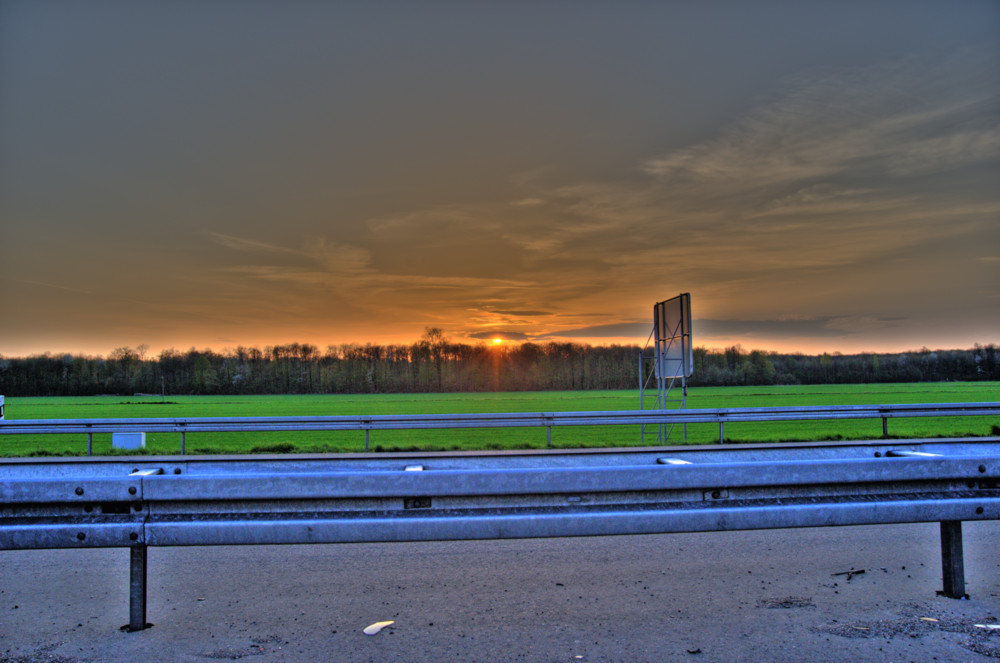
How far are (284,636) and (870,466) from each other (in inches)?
137

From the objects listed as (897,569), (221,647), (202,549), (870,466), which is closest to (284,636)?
(221,647)

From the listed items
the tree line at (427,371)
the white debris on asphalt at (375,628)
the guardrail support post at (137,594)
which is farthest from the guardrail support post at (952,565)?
the tree line at (427,371)

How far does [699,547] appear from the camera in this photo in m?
5.82

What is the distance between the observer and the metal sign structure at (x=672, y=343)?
16.8m

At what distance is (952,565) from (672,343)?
546 inches

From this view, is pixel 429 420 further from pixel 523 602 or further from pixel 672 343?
pixel 523 602

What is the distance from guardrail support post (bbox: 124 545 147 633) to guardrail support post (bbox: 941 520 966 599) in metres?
4.82

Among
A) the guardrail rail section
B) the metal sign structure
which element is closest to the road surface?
the guardrail rail section

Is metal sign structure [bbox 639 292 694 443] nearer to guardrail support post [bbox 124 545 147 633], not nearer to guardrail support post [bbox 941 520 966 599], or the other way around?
guardrail support post [bbox 941 520 966 599]

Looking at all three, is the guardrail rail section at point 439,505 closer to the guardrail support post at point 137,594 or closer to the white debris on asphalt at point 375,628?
the guardrail support post at point 137,594

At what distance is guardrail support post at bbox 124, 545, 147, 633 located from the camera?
12.2 feet

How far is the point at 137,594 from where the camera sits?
3.81m

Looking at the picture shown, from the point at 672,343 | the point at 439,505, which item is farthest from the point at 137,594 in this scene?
Result: the point at 672,343

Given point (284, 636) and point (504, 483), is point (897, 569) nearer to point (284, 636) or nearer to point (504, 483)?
point (504, 483)
